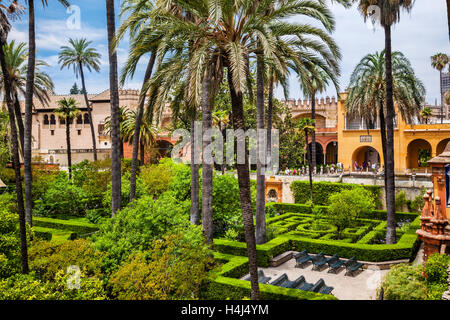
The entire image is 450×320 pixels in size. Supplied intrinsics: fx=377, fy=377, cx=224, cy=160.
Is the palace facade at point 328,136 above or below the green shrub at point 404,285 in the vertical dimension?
above

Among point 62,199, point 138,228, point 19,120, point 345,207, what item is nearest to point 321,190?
point 345,207

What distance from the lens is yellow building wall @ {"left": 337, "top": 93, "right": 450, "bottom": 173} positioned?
3547 cm

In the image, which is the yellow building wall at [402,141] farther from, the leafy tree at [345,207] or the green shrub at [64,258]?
the green shrub at [64,258]

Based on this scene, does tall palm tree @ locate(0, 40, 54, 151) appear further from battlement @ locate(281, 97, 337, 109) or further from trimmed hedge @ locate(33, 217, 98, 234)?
battlement @ locate(281, 97, 337, 109)

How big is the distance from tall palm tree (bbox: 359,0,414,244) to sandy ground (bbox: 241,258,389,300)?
3.12 m

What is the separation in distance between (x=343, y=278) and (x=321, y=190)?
15.2 meters

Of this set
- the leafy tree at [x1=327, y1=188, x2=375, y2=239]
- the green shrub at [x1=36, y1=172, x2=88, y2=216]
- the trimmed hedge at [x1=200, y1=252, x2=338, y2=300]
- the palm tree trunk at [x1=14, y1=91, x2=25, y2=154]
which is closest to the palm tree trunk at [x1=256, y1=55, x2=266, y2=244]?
the trimmed hedge at [x1=200, y1=252, x2=338, y2=300]


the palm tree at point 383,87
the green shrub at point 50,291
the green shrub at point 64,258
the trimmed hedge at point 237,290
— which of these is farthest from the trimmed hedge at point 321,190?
the green shrub at point 50,291

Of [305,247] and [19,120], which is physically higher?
[19,120]

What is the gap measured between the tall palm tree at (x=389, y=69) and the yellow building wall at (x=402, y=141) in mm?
17883

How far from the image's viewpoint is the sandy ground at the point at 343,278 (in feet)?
43.0

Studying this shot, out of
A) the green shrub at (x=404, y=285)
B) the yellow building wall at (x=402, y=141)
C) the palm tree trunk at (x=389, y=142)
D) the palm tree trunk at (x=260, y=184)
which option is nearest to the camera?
the green shrub at (x=404, y=285)

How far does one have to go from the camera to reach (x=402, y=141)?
3616 centimetres

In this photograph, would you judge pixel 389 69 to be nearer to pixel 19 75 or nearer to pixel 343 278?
pixel 343 278
